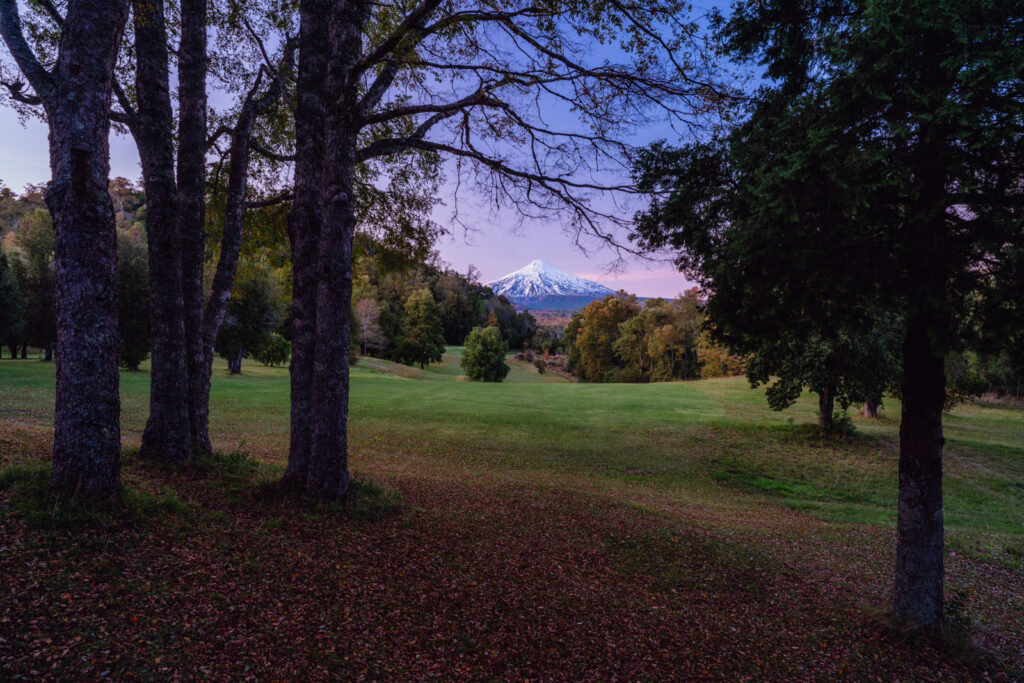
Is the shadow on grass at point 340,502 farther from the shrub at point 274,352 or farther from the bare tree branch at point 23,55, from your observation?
the shrub at point 274,352

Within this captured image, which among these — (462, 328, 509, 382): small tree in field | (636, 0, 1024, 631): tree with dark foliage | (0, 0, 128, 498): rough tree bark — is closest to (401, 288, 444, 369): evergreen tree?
(462, 328, 509, 382): small tree in field

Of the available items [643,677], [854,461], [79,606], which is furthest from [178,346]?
[854,461]

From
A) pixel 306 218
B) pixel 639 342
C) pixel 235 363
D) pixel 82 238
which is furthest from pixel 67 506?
pixel 639 342

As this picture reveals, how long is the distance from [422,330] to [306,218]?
5657 centimetres

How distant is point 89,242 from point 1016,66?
Result: 784 cm

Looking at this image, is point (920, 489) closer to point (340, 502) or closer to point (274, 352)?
point (340, 502)

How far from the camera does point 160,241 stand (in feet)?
23.2

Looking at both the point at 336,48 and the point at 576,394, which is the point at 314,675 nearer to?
the point at 336,48

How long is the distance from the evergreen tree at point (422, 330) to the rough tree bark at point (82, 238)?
5721cm

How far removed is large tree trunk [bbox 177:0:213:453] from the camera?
26.0 feet

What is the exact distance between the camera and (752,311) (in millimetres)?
5992

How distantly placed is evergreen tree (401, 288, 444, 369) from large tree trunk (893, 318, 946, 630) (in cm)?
5816

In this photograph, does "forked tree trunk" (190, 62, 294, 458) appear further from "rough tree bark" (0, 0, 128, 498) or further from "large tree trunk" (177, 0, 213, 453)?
"rough tree bark" (0, 0, 128, 498)

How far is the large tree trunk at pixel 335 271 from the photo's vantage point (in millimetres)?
6523
